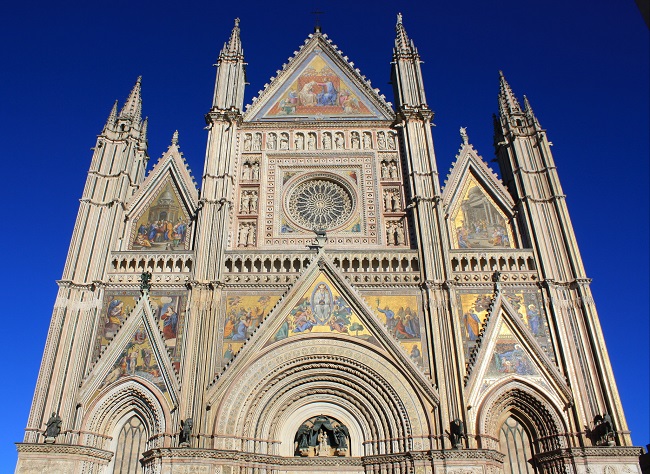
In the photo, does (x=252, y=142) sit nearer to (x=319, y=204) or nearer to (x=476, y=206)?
(x=319, y=204)

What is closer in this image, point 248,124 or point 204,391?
point 204,391

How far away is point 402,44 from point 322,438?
16.3 m

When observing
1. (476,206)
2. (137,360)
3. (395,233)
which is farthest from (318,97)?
(137,360)

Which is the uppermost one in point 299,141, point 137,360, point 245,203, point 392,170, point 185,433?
point 299,141

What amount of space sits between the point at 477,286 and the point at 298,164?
806 cm

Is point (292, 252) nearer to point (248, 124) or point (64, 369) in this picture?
point (248, 124)

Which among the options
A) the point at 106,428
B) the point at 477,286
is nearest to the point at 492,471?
the point at 477,286

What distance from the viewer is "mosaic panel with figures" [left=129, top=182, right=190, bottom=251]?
764 inches

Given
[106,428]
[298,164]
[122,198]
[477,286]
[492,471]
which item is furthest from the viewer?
[298,164]

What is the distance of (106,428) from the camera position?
16422 mm

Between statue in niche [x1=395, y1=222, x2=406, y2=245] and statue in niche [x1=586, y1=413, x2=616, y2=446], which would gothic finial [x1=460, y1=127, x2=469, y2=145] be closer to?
statue in niche [x1=395, y1=222, x2=406, y2=245]

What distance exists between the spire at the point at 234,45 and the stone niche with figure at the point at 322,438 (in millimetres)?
15334

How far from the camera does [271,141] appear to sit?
22.0m

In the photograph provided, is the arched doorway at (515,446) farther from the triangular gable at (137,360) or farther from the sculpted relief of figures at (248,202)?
the sculpted relief of figures at (248,202)
